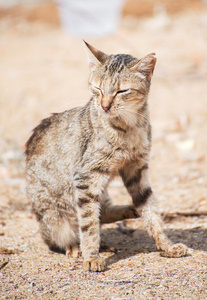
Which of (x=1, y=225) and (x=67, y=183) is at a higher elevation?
(x=67, y=183)

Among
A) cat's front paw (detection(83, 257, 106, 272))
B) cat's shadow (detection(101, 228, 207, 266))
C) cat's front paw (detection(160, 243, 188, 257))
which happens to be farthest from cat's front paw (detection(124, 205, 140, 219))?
cat's front paw (detection(83, 257, 106, 272))

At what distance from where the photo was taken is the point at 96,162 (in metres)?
3.62

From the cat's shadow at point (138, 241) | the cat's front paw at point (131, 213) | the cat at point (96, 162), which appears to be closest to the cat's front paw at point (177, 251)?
the cat at point (96, 162)

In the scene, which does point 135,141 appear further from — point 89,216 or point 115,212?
point 115,212

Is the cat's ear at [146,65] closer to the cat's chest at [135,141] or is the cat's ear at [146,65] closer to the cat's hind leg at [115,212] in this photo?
the cat's chest at [135,141]

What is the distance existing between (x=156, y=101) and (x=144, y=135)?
5.01m

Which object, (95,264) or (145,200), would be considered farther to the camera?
(145,200)

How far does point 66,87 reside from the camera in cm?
922

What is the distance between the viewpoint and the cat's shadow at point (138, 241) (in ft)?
12.9

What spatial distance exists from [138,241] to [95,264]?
872mm

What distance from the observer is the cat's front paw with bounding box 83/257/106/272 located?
3.54 metres

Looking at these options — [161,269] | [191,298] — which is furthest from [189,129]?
[191,298]

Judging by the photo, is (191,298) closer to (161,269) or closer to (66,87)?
(161,269)

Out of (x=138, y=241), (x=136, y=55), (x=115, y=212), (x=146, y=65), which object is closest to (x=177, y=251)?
(x=138, y=241)
